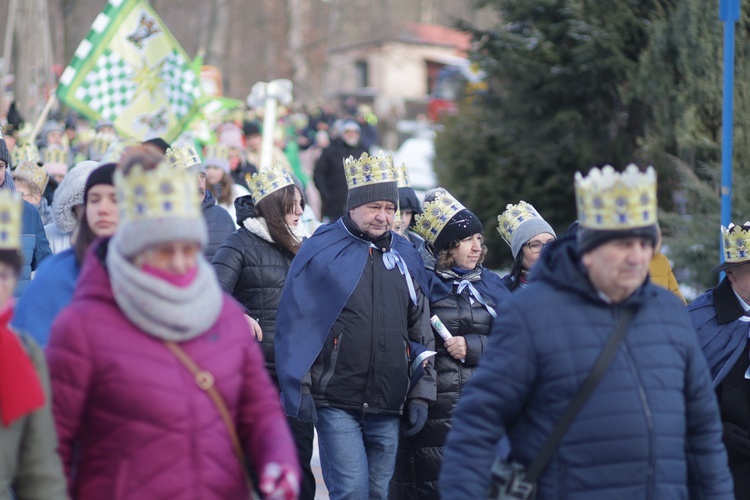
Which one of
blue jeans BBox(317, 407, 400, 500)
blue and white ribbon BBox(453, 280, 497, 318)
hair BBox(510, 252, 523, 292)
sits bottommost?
blue jeans BBox(317, 407, 400, 500)

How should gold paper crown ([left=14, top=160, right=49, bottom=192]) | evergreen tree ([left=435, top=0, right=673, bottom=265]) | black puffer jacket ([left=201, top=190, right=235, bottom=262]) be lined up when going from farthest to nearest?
evergreen tree ([left=435, top=0, right=673, bottom=265]), gold paper crown ([left=14, top=160, right=49, bottom=192]), black puffer jacket ([left=201, top=190, right=235, bottom=262])

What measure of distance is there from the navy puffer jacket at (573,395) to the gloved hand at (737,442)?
5.75ft

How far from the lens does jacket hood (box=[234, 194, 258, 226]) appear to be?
7.07 meters

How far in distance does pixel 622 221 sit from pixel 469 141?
11.5 meters

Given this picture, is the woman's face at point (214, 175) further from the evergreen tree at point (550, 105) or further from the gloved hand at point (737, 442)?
the gloved hand at point (737, 442)

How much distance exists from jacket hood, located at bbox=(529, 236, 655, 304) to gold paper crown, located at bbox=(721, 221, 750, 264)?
6.50ft

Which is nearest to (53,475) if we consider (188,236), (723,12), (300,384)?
(188,236)

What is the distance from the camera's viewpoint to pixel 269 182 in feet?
23.4

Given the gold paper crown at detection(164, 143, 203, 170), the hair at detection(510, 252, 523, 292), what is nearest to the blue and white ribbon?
the hair at detection(510, 252, 523, 292)

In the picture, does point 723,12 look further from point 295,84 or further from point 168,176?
point 295,84

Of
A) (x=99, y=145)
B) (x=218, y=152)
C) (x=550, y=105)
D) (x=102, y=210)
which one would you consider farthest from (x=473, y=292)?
(x=550, y=105)

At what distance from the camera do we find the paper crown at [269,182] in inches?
279

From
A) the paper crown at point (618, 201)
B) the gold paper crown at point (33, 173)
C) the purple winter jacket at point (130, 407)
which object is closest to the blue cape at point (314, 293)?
the paper crown at point (618, 201)

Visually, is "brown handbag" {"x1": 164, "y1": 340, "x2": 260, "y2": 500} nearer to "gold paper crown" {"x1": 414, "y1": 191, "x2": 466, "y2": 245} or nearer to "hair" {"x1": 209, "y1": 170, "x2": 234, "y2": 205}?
"gold paper crown" {"x1": 414, "y1": 191, "x2": 466, "y2": 245}
